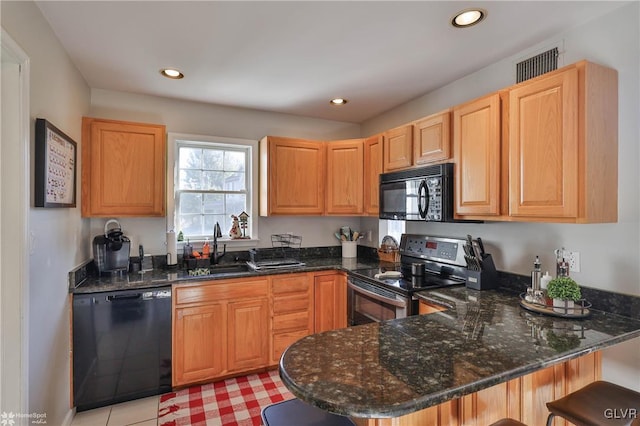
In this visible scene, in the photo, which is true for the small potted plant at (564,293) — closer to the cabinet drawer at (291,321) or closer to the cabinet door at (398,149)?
the cabinet door at (398,149)

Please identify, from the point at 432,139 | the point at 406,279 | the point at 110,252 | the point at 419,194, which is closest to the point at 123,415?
the point at 110,252

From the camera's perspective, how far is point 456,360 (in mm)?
1179

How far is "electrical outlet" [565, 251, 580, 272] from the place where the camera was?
1882mm

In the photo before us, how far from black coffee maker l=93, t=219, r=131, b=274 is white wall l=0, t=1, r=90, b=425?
7.2 inches

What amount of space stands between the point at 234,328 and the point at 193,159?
1.72 metres

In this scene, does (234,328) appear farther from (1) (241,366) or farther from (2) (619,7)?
(2) (619,7)

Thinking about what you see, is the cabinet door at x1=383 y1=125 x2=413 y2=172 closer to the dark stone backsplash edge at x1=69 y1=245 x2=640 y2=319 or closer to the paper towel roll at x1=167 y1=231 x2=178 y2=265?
the dark stone backsplash edge at x1=69 y1=245 x2=640 y2=319

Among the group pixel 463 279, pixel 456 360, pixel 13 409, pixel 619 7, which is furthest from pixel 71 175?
pixel 619 7

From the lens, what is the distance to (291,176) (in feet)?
10.9

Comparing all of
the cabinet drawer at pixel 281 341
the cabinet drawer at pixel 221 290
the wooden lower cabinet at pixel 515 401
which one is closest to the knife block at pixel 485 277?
the wooden lower cabinet at pixel 515 401

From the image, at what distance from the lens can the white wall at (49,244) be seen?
5.30 ft

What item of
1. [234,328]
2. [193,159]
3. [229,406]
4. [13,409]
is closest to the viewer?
[13,409]

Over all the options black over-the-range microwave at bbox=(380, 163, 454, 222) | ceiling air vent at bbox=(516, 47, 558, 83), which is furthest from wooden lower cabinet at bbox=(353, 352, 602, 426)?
ceiling air vent at bbox=(516, 47, 558, 83)

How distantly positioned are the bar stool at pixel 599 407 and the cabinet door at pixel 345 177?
231 cm
